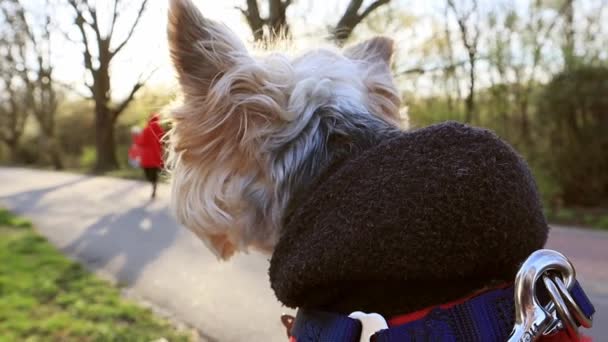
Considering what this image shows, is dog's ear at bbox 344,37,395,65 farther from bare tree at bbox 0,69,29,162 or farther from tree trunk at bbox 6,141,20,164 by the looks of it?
tree trunk at bbox 6,141,20,164

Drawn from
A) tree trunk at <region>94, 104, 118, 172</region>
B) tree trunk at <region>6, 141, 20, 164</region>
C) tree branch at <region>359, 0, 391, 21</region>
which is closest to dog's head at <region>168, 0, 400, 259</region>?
tree branch at <region>359, 0, 391, 21</region>

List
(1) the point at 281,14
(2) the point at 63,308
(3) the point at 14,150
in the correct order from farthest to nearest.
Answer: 1. (3) the point at 14,150
2. (1) the point at 281,14
3. (2) the point at 63,308

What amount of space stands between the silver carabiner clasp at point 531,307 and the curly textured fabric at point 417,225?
8cm

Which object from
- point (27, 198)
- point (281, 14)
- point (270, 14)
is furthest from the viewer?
point (27, 198)

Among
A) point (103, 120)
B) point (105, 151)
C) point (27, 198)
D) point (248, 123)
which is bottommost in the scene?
point (105, 151)

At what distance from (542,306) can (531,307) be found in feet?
0.20

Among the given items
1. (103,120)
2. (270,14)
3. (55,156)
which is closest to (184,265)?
(270,14)

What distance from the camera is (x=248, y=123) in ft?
5.67

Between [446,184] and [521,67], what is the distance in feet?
34.2

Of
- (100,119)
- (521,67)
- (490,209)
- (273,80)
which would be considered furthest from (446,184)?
(100,119)

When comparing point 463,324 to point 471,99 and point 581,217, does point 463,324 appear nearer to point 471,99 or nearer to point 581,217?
point 581,217

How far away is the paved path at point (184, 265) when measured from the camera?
15.3 ft

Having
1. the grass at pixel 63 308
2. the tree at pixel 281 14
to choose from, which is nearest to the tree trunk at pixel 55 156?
the grass at pixel 63 308

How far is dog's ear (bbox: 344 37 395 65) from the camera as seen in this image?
210 centimetres
